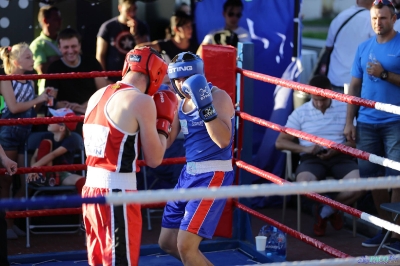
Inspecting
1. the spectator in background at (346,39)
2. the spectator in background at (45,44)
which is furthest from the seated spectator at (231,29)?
the spectator in background at (45,44)

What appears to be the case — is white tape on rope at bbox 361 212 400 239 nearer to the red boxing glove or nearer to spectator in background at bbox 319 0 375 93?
the red boxing glove

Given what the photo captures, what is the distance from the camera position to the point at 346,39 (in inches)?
289

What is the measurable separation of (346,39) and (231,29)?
1132mm

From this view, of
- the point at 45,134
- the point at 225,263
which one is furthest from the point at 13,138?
the point at 225,263

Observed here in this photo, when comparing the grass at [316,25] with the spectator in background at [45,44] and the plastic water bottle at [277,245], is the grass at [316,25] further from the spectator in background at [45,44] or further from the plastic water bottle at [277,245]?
the plastic water bottle at [277,245]

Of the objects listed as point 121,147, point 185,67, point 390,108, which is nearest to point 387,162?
point 390,108

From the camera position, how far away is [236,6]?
734 cm

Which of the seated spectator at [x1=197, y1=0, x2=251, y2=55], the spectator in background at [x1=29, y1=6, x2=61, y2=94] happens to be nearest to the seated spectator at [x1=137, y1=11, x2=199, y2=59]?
the seated spectator at [x1=197, y1=0, x2=251, y2=55]

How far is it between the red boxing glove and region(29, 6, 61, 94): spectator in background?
128 inches

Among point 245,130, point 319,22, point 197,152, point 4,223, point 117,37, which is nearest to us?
point 197,152

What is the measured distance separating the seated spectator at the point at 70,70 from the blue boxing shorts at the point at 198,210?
2.27m

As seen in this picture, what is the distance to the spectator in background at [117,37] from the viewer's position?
7.09 metres

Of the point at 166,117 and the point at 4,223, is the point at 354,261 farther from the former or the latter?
the point at 4,223

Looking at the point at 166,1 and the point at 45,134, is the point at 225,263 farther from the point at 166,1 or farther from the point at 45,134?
the point at 166,1
